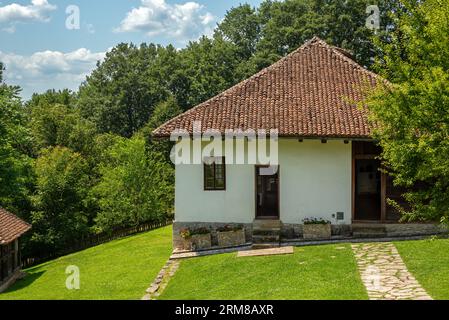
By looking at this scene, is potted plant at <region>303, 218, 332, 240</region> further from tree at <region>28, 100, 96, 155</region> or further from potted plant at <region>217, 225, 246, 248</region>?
tree at <region>28, 100, 96, 155</region>

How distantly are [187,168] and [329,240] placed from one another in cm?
578

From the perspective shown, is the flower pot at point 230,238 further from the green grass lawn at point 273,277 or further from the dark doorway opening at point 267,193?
the green grass lawn at point 273,277

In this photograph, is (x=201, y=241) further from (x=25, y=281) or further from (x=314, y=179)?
(x=25, y=281)

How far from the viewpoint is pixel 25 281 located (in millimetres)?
23625

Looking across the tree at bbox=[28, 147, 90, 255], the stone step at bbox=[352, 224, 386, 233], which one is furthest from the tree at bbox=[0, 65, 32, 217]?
the stone step at bbox=[352, 224, 386, 233]

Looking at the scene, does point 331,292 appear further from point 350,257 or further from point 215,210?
point 215,210

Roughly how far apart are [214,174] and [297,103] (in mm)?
4211

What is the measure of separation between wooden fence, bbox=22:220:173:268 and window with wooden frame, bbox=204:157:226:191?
58.4ft

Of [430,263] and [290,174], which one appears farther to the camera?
[290,174]

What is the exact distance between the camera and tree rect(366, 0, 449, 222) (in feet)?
36.6

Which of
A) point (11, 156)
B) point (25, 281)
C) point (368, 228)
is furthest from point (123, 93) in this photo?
point (368, 228)

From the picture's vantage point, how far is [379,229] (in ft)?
62.5

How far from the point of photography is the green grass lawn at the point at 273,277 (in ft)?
40.2
